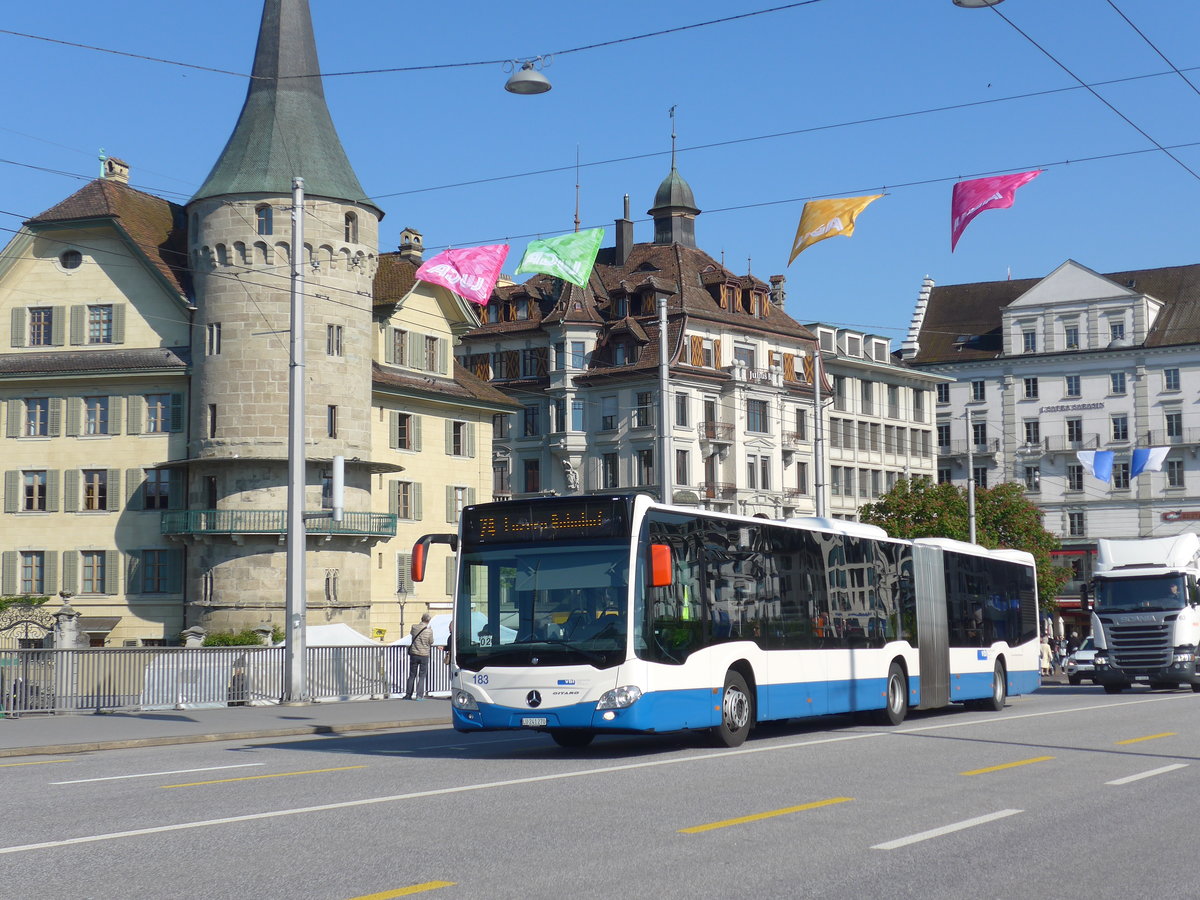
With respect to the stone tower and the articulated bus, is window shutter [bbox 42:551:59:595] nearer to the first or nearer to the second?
the stone tower

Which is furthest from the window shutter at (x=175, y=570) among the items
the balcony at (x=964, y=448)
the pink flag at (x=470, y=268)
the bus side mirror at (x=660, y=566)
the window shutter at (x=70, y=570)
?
the balcony at (x=964, y=448)

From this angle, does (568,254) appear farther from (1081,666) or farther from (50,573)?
(50,573)

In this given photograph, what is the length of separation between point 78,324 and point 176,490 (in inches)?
266

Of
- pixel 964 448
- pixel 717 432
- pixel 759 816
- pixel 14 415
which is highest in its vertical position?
pixel 964 448

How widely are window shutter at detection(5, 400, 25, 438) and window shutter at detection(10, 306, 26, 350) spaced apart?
200 cm

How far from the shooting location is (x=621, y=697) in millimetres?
17078

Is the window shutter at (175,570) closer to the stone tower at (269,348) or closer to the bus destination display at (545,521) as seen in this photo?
the stone tower at (269,348)

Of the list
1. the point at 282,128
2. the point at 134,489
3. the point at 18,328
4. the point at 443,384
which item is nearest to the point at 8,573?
the point at 134,489

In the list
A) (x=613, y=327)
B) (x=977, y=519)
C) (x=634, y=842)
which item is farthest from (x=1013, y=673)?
(x=613, y=327)

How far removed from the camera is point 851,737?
20.6 meters

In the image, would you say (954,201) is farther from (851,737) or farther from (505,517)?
(505,517)

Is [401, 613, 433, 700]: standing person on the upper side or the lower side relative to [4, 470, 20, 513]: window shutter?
lower

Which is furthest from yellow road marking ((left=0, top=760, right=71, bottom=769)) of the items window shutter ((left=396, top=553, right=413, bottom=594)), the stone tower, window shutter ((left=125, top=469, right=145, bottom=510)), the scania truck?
window shutter ((left=396, top=553, right=413, bottom=594))

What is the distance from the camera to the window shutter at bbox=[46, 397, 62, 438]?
53562 millimetres
